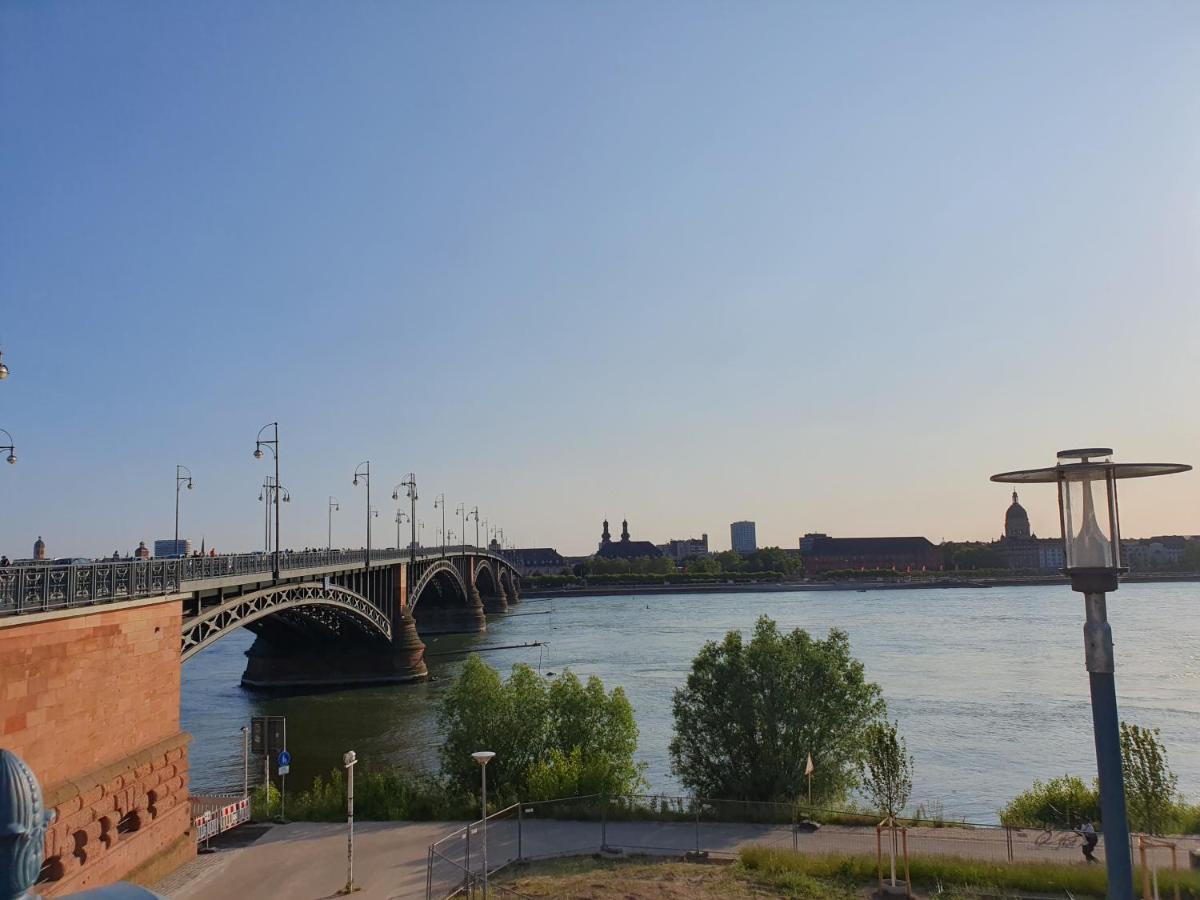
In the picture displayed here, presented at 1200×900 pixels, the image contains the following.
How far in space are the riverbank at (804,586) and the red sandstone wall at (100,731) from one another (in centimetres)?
14328

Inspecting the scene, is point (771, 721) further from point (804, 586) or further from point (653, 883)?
point (804, 586)

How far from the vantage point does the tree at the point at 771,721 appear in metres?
24.7

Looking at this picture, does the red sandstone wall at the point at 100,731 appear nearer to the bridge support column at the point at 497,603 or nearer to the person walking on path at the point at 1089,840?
the person walking on path at the point at 1089,840

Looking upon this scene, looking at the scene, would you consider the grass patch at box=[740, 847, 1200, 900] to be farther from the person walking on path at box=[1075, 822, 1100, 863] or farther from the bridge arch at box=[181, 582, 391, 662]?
the bridge arch at box=[181, 582, 391, 662]

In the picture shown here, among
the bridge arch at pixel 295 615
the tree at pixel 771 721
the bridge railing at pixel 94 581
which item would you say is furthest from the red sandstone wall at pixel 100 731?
the tree at pixel 771 721

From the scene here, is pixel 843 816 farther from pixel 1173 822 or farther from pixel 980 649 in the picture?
pixel 980 649

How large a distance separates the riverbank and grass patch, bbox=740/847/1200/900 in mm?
145417

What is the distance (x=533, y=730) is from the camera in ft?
85.8

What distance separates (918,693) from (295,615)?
31.1 m

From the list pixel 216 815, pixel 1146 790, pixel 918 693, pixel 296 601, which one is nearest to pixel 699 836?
pixel 1146 790

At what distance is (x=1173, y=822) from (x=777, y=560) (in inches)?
6891

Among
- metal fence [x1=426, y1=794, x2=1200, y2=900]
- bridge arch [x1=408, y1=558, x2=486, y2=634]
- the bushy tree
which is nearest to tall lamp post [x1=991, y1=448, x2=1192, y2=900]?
metal fence [x1=426, y1=794, x2=1200, y2=900]

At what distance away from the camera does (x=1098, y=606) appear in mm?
7098

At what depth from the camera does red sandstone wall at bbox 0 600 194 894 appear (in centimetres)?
1471
